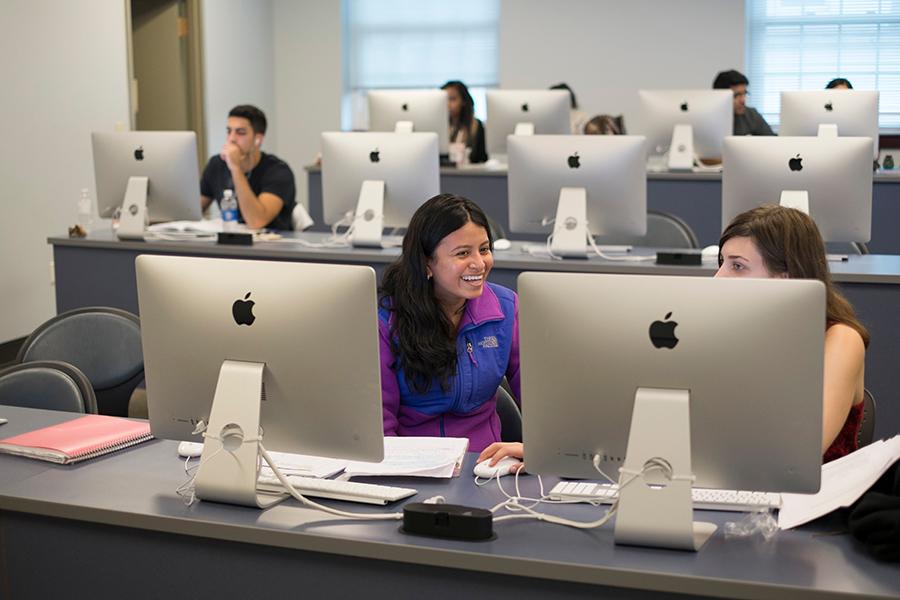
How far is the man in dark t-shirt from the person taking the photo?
16.2ft

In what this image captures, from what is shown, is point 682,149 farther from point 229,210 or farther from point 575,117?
point 229,210

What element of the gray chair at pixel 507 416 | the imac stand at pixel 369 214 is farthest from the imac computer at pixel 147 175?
the gray chair at pixel 507 416

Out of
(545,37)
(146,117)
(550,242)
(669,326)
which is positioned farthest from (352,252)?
(545,37)

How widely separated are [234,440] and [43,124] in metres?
4.77

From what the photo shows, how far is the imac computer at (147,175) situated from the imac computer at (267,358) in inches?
103

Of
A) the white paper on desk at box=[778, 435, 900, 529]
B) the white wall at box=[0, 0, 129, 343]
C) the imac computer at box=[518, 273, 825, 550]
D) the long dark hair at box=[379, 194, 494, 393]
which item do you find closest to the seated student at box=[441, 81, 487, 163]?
the white wall at box=[0, 0, 129, 343]

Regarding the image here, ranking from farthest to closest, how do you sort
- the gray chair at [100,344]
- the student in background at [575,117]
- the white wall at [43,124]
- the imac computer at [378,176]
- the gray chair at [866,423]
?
the student in background at [575,117] < the white wall at [43,124] < the imac computer at [378,176] < the gray chair at [100,344] < the gray chair at [866,423]

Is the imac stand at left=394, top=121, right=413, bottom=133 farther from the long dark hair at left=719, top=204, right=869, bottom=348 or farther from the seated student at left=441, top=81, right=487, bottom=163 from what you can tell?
the long dark hair at left=719, top=204, right=869, bottom=348

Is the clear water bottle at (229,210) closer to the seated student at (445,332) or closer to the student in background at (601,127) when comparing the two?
the student in background at (601,127)

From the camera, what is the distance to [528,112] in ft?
20.9

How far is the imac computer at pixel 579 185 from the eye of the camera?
3.94 metres

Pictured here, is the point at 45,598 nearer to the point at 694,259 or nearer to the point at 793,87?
the point at 694,259

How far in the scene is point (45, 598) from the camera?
201 cm

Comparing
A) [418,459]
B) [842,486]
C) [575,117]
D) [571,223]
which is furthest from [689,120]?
[842,486]
